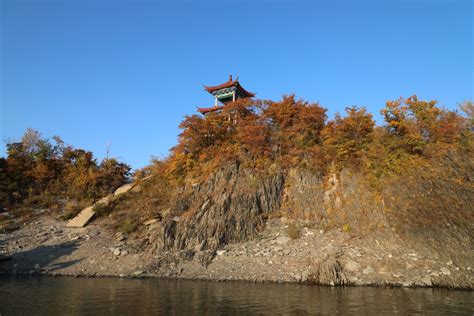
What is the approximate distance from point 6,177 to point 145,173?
1375 cm

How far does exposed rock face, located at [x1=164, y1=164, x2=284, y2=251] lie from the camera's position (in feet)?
65.4

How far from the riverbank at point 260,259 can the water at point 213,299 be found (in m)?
1.10

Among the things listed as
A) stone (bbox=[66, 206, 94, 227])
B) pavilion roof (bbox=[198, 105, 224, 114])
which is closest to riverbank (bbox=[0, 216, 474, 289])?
stone (bbox=[66, 206, 94, 227])

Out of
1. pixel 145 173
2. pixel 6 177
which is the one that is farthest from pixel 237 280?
pixel 6 177

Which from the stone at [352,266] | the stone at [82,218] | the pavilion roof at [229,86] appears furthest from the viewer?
the pavilion roof at [229,86]

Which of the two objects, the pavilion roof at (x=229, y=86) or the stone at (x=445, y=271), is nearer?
the stone at (x=445, y=271)

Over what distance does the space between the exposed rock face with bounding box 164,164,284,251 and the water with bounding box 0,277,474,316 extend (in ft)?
14.1

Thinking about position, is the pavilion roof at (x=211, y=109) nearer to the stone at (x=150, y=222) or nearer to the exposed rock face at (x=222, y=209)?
the exposed rock face at (x=222, y=209)

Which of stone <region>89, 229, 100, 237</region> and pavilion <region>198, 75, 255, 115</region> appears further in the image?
pavilion <region>198, 75, 255, 115</region>

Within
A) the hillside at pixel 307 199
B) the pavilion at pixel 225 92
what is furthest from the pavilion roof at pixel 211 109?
the hillside at pixel 307 199

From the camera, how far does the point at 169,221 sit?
2117 centimetres

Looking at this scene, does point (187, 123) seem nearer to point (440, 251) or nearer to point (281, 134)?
point (281, 134)

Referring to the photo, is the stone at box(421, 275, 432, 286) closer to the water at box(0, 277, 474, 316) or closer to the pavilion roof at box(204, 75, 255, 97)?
the water at box(0, 277, 474, 316)

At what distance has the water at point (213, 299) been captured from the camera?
10.6m
